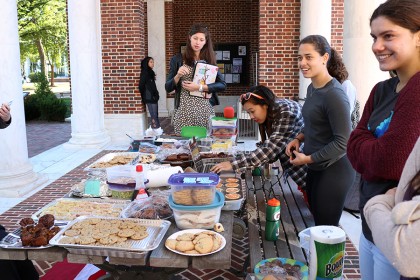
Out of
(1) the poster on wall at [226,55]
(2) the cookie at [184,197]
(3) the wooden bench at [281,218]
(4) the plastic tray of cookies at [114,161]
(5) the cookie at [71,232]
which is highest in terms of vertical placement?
(1) the poster on wall at [226,55]

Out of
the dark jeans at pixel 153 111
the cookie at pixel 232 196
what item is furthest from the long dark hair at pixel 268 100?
the dark jeans at pixel 153 111

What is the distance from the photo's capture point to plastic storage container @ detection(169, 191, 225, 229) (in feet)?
7.80

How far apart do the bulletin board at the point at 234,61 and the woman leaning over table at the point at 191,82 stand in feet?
39.2

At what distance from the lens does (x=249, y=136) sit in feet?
33.3

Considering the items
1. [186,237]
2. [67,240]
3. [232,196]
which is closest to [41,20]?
[232,196]

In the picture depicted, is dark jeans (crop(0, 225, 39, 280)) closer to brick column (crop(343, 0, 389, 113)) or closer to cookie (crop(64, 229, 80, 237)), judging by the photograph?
cookie (crop(64, 229, 80, 237))

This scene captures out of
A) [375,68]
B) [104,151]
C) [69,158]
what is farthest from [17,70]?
[375,68]

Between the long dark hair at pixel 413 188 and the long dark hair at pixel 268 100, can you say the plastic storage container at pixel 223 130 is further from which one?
the long dark hair at pixel 413 188

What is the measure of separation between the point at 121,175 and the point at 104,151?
229 inches

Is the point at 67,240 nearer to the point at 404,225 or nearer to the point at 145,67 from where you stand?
the point at 404,225

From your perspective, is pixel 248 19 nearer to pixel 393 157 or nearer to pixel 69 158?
pixel 69 158

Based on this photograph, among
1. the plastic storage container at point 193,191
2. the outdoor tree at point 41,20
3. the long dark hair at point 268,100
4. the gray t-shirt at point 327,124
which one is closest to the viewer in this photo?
the plastic storage container at point 193,191

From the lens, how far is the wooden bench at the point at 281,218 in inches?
103

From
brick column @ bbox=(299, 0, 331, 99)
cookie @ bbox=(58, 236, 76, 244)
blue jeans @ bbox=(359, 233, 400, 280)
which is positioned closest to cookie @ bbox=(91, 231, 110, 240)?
cookie @ bbox=(58, 236, 76, 244)
